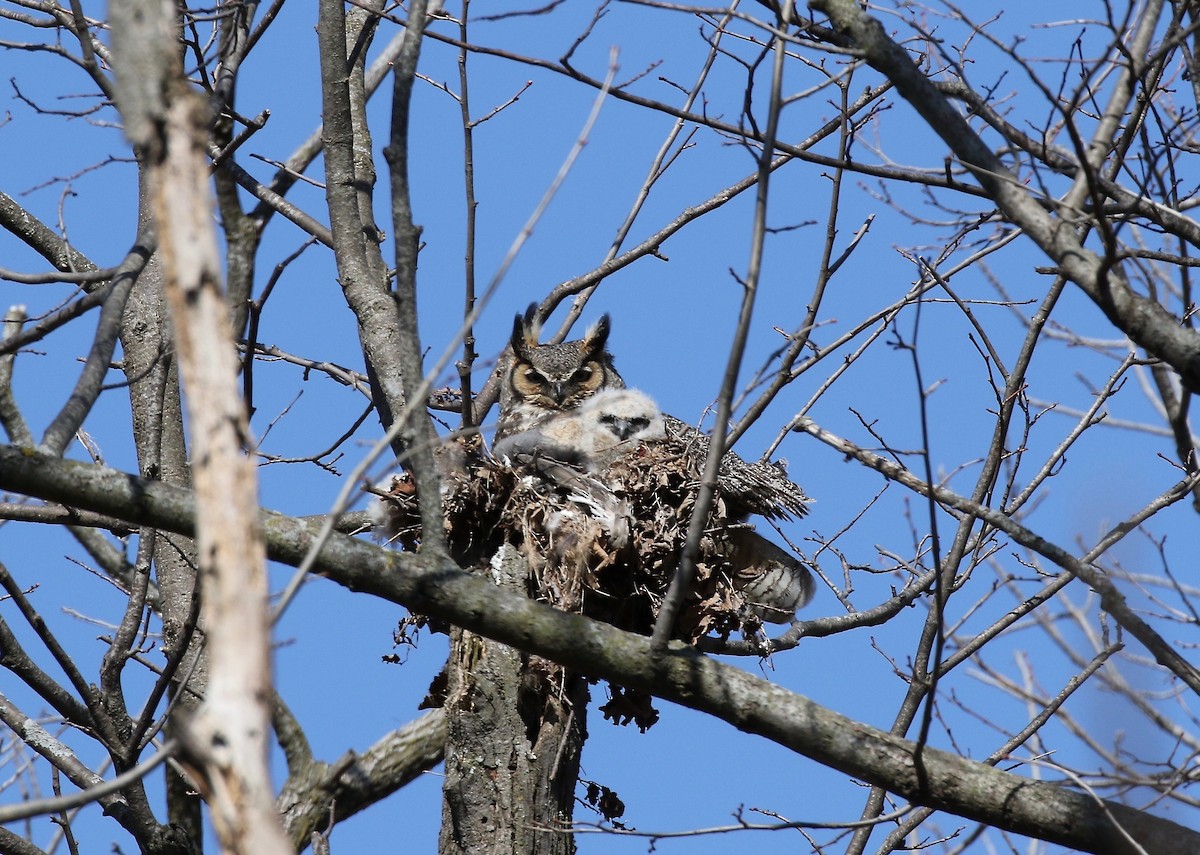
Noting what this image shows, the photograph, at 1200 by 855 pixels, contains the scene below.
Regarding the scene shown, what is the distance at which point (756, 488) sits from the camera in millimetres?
4766

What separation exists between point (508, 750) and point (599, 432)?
1604mm

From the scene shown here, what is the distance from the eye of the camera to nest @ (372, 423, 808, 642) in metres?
4.30

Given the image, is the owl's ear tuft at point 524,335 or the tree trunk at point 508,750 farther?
the owl's ear tuft at point 524,335

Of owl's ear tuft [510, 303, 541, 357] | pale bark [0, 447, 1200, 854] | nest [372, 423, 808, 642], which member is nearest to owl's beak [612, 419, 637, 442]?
nest [372, 423, 808, 642]

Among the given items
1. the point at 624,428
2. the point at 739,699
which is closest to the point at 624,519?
the point at 624,428

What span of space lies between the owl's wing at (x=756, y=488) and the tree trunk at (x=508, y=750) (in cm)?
99

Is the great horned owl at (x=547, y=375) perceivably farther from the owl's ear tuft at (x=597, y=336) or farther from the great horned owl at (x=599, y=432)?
the great horned owl at (x=599, y=432)

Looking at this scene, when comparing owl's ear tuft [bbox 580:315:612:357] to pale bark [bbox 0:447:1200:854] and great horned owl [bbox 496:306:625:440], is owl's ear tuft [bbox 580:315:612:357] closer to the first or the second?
great horned owl [bbox 496:306:625:440]

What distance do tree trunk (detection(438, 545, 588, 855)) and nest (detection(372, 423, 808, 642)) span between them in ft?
0.91

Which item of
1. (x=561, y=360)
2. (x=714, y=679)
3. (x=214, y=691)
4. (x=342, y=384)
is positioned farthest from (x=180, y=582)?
(x=214, y=691)

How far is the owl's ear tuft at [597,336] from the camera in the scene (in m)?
6.57

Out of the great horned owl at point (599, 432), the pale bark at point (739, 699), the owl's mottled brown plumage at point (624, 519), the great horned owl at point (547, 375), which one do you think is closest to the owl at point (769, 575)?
the owl's mottled brown plumage at point (624, 519)

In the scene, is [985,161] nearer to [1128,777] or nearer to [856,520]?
[1128,777]

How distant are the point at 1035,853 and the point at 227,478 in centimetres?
681
